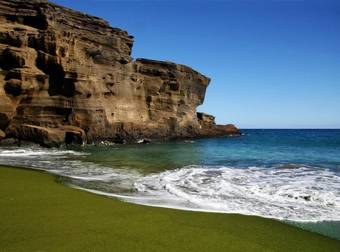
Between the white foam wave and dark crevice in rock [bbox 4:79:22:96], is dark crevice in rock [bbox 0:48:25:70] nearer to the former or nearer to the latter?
dark crevice in rock [bbox 4:79:22:96]

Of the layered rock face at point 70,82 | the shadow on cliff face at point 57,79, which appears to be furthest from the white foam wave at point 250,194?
the shadow on cliff face at point 57,79

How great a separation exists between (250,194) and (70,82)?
37.0m

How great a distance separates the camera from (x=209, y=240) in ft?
24.6

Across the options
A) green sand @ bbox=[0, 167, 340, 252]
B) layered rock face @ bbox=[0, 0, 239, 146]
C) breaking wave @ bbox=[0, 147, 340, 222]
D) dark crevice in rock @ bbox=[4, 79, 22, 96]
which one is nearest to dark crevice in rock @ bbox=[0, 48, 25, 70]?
layered rock face @ bbox=[0, 0, 239, 146]

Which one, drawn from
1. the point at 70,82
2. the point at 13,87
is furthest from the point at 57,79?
the point at 13,87

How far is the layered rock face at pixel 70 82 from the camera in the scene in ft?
142

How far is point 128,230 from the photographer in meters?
8.00

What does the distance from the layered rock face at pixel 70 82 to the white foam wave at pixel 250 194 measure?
1112 inches

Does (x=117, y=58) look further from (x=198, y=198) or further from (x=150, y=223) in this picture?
(x=150, y=223)

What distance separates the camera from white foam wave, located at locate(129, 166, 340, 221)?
11.1 m

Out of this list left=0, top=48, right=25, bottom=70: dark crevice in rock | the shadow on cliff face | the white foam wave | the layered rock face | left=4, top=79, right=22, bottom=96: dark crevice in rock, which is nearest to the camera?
the white foam wave

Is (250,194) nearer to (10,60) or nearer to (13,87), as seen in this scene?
(13,87)

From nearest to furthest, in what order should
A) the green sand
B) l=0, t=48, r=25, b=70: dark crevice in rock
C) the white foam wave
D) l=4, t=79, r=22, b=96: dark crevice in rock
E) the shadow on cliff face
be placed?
the green sand
the white foam wave
l=4, t=79, r=22, b=96: dark crevice in rock
l=0, t=48, r=25, b=70: dark crevice in rock
the shadow on cliff face

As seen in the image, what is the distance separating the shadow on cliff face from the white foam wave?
100 feet
